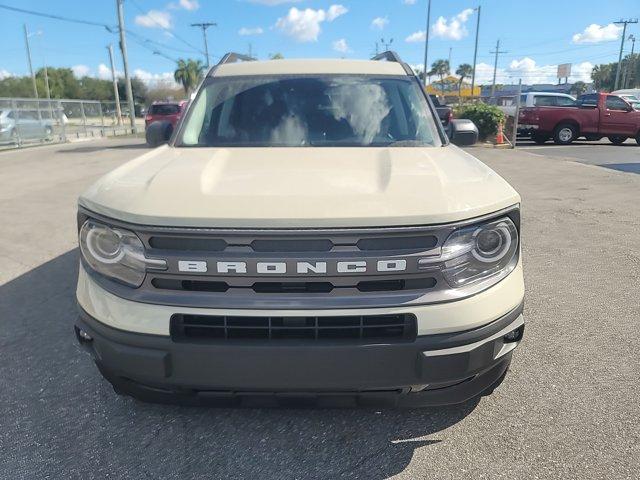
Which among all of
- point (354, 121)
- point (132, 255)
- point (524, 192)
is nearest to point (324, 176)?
point (132, 255)

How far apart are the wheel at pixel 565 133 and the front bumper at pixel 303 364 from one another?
19448mm

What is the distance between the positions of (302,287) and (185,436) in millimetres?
1148

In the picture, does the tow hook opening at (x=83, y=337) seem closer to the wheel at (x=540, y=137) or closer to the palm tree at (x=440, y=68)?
the wheel at (x=540, y=137)

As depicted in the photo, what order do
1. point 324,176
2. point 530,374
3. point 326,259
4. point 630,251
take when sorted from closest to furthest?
point 326,259 → point 324,176 → point 530,374 → point 630,251

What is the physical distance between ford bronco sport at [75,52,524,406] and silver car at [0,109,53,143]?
24263mm

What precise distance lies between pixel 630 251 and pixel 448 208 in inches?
187

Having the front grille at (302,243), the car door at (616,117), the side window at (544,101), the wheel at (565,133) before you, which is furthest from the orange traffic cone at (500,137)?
the front grille at (302,243)

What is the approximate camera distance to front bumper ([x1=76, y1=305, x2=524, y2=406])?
199 centimetres

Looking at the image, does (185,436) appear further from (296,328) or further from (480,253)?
(480,253)

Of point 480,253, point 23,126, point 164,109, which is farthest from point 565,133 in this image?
point 23,126

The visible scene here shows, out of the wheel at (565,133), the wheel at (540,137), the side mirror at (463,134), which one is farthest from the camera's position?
the wheel at (540,137)

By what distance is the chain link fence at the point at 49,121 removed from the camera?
2277 cm

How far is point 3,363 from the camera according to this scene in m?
3.36

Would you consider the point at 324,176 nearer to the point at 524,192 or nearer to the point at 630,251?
the point at 630,251
